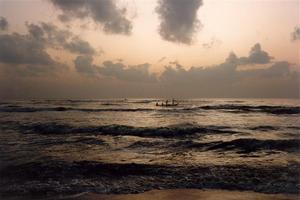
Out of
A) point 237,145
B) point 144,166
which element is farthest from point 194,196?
point 237,145

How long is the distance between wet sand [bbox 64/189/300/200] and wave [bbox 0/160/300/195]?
1.03 ft

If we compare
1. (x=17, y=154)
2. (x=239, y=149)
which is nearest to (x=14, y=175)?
(x=17, y=154)

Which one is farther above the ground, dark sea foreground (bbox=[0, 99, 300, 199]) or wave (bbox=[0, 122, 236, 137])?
dark sea foreground (bbox=[0, 99, 300, 199])

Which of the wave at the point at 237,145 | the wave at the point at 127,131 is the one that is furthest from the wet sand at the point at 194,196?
the wave at the point at 127,131

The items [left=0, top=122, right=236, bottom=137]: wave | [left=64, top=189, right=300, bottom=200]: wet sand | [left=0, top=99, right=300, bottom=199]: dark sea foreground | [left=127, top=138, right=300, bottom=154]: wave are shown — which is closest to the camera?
[left=64, top=189, right=300, bottom=200]: wet sand

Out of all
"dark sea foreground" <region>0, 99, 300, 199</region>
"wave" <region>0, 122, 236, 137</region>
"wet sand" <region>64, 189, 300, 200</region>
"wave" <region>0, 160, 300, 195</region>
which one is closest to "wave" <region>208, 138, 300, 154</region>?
"dark sea foreground" <region>0, 99, 300, 199</region>

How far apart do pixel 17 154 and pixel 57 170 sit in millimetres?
2839

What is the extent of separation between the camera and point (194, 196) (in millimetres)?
6285

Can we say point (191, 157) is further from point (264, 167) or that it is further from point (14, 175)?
point (14, 175)

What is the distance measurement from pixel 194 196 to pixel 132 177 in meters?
2.06

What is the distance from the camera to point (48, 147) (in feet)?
40.6

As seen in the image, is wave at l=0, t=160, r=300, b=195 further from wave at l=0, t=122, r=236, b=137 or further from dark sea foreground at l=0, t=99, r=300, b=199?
wave at l=0, t=122, r=236, b=137

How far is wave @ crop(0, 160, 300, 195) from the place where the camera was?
22.5 ft

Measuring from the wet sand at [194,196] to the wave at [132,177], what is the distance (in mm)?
313
